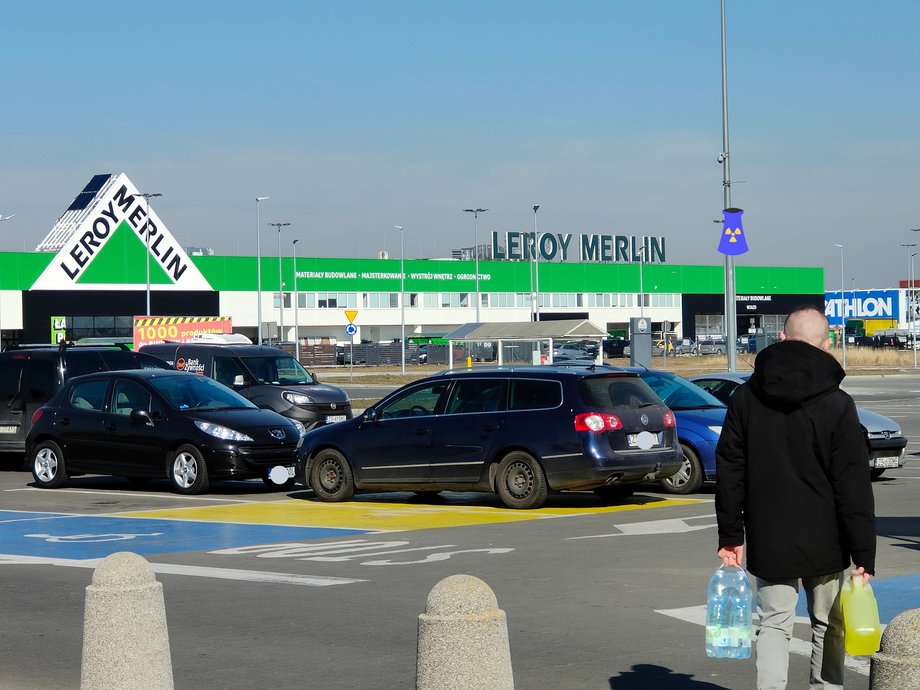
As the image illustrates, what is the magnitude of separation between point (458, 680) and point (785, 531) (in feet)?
5.07

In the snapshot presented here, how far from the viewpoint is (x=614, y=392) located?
616 inches

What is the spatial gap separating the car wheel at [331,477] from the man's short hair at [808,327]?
446 inches

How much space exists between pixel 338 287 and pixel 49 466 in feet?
285

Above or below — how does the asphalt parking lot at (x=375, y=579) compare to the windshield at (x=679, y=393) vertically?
below

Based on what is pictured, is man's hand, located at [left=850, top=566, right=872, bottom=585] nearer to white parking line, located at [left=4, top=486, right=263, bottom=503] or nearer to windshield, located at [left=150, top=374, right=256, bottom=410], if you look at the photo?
white parking line, located at [left=4, top=486, right=263, bottom=503]

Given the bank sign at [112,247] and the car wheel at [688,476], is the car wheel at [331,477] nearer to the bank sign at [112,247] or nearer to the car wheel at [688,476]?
the car wheel at [688,476]

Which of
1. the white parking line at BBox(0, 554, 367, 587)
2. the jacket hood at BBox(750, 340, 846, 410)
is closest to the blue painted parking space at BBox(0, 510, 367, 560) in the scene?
the white parking line at BBox(0, 554, 367, 587)

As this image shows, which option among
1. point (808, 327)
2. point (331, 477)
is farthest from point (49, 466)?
point (808, 327)

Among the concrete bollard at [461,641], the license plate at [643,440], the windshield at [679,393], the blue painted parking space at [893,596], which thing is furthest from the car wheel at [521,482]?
the concrete bollard at [461,641]

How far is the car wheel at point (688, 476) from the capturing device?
56.4 feet

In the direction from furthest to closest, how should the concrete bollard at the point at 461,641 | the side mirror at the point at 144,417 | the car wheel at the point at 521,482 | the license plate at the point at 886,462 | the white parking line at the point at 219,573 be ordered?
the side mirror at the point at 144,417 → the license plate at the point at 886,462 → the car wheel at the point at 521,482 → the white parking line at the point at 219,573 → the concrete bollard at the point at 461,641

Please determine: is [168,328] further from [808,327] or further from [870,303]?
[870,303]

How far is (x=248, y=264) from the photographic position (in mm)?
99000

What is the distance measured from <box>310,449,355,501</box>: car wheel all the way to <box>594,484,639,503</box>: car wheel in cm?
304
